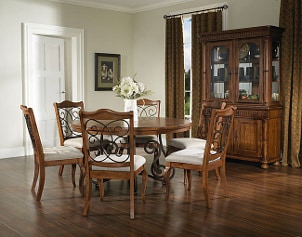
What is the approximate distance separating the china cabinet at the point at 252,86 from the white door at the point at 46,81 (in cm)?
282

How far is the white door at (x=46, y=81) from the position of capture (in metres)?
7.00

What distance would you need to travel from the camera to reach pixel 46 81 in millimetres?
7199

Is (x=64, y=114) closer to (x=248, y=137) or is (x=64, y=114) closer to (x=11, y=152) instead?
(x=11, y=152)

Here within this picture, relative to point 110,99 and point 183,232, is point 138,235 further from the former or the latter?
point 110,99

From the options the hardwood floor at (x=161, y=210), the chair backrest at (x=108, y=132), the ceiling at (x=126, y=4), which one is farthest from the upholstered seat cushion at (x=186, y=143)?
the ceiling at (x=126, y=4)

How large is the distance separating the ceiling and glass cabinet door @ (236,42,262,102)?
1.96 metres

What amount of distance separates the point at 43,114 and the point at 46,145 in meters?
0.55

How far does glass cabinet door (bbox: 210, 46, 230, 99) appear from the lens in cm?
608

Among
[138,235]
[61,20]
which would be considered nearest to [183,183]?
[138,235]

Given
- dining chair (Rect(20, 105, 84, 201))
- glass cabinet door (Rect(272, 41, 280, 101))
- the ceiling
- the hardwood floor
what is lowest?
the hardwood floor

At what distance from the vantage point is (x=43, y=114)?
7.21m

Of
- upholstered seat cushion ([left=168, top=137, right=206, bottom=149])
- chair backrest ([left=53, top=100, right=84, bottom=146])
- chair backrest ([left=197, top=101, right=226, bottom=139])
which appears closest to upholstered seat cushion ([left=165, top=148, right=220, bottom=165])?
upholstered seat cushion ([left=168, top=137, right=206, bottom=149])

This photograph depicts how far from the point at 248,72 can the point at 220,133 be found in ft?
6.63

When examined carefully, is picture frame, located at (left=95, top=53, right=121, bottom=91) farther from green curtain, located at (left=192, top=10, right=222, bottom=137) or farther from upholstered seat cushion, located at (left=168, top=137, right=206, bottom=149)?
upholstered seat cushion, located at (left=168, top=137, right=206, bottom=149)
